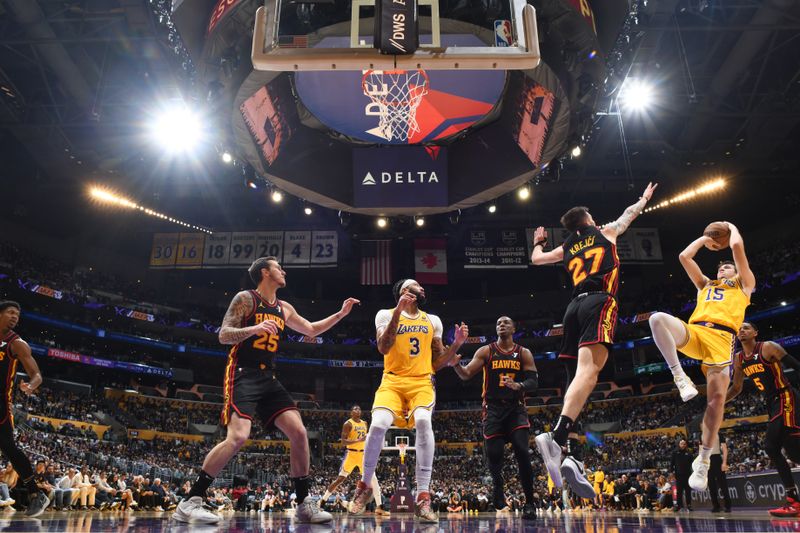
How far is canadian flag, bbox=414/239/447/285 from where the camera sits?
83.6 feet

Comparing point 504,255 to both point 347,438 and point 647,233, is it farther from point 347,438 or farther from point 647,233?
point 347,438

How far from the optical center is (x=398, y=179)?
12156 mm

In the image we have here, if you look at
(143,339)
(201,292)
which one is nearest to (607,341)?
(143,339)

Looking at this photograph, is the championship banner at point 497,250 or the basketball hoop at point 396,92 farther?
the championship banner at point 497,250

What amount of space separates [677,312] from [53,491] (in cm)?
3063

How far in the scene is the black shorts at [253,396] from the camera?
474 centimetres

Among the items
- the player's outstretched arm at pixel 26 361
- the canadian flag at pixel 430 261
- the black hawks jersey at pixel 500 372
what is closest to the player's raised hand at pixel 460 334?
the black hawks jersey at pixel 500 372

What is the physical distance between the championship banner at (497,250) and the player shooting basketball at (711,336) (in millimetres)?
18204

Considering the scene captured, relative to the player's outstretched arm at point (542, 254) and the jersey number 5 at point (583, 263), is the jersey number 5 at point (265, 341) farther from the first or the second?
the jersey number 5 at point (583, 263)

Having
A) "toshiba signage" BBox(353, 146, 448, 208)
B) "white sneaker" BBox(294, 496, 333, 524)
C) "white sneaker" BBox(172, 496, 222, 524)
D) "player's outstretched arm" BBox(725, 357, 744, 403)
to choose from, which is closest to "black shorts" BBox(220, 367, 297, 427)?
"white sneaker" BBox(172, 496, 222, 524)

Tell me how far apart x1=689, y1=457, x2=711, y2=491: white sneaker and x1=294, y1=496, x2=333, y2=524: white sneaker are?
3308 millimetres

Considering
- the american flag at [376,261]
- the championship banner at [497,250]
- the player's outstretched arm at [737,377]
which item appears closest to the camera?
the player's outstretched arm at [737,377]

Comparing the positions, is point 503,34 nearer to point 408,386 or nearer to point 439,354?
point 439,354

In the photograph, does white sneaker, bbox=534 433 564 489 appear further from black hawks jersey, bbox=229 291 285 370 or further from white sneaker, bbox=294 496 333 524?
black hawks jersey, bbox=229 291 285 370
